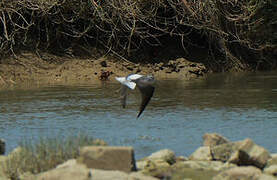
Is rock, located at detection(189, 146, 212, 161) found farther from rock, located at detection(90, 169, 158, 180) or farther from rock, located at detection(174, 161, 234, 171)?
rock, located at detection(90, 169, 158, 180)

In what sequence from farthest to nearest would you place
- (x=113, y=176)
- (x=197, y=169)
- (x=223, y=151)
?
(x=223, y=151)
(x=197, y=169)
(x=113, y=176)

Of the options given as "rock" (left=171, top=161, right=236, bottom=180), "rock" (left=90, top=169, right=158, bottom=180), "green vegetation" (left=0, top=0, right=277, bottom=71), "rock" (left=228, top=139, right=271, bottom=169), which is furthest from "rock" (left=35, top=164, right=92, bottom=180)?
"green vegetation" (left=0, top=0, right=277, bottom=71)

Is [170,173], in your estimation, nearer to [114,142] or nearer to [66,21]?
[114,142]

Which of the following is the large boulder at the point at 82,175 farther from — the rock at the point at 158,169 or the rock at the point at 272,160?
the rock at the point at 272,160

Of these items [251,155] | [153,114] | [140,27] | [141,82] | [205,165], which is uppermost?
[140,27]

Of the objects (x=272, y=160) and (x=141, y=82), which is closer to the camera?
(x=272, y=160)

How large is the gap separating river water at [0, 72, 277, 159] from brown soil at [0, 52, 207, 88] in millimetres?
793

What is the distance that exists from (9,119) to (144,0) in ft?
18.5

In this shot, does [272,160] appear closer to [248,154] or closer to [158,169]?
[248,154]

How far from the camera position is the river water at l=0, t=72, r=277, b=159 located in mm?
6926

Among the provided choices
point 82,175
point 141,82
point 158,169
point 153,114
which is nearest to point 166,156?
point 158,169

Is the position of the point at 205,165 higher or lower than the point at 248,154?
lower

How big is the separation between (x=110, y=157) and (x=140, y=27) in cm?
844

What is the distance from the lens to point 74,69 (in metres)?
12.8
